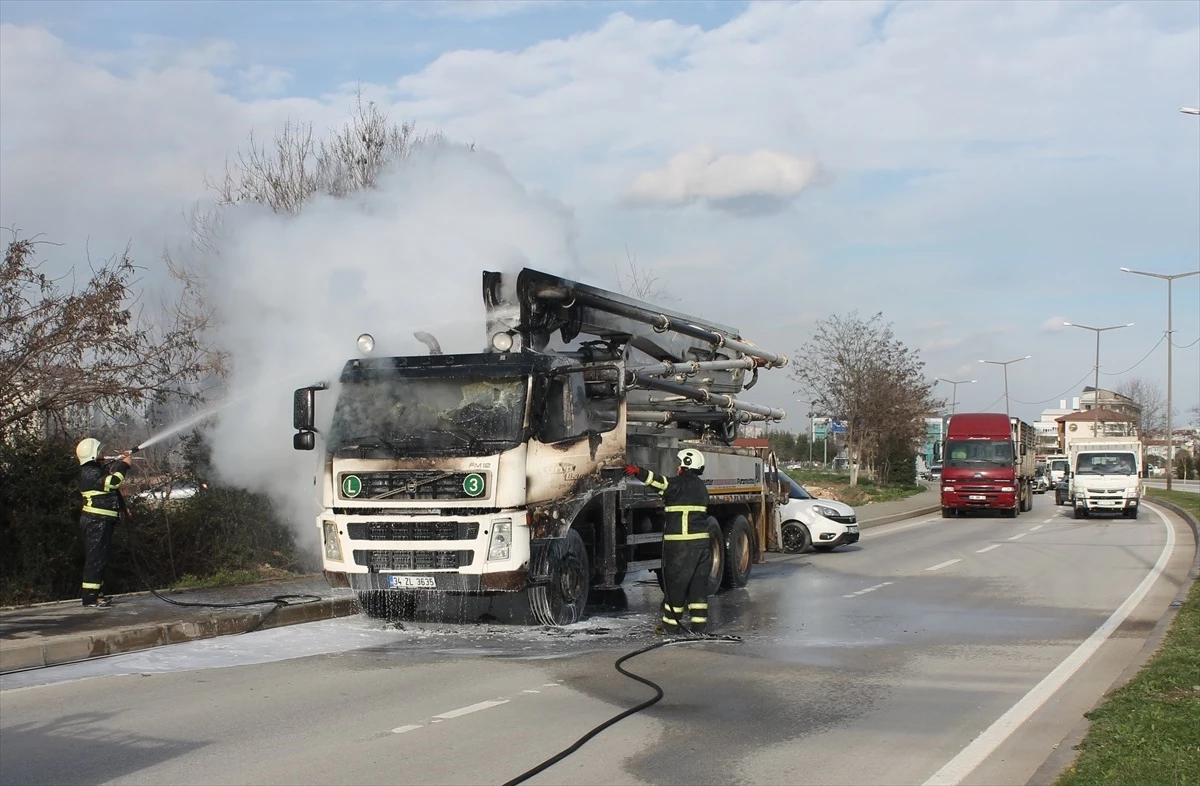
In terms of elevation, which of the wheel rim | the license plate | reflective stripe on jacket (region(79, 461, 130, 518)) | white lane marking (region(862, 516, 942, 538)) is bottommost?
white lane marking (region(862, 516, 942, 538))

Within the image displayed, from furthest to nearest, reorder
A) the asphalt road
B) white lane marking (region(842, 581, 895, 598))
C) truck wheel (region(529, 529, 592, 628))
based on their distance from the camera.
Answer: white lane marking (region(842, 581, 895, 598)) → truck wheel (region(529, 529, 592, 628)) → the asphalt road

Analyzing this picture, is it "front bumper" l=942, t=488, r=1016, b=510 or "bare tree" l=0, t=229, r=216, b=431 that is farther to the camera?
"front bumper" l=942, t=488, r=1016, b=510

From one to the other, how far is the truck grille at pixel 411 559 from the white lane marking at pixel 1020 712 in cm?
483

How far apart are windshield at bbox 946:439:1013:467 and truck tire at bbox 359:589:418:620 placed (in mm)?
26055

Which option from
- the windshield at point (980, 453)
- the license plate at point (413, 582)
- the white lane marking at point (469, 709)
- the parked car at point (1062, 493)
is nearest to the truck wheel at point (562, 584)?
the license plate at point (413, 582)

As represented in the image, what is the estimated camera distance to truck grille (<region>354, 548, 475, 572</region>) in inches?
405

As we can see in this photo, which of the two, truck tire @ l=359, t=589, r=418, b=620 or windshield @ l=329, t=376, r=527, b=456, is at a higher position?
windshield @ l=329, t=376, r=527, b=456

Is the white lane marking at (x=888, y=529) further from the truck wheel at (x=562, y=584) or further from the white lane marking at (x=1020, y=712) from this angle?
the truck wheel at (x=562, y=584)

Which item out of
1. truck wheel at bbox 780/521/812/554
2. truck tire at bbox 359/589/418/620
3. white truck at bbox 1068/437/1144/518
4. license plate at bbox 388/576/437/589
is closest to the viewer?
license plate at bbox 388/576/437/589

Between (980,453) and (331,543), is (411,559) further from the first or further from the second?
(980,453)

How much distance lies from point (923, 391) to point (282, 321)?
39388mm

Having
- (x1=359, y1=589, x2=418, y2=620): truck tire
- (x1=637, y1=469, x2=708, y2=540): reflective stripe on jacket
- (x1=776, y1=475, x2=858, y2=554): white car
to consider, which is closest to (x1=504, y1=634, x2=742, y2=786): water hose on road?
(x1=637, y1=469, x2=708, y2=540): reflective stripe on jacket

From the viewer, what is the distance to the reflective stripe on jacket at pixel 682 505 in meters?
11.0

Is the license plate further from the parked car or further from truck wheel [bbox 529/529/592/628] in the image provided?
the parked car
